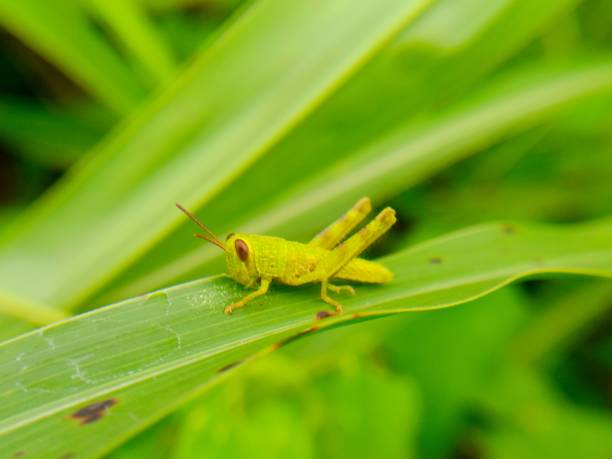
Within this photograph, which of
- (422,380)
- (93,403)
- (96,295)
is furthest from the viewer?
(422,380)

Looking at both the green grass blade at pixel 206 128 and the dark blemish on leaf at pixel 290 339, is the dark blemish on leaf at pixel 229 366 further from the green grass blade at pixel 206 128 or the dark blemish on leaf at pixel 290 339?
the green grass blade at pixel 206 128

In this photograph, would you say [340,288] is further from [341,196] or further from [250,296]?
[341,196]

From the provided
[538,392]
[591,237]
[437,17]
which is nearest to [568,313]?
[538,392]

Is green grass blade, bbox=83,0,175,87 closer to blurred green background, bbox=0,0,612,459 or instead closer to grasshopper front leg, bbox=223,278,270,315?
blurred green background, bbox=0,0,612,459

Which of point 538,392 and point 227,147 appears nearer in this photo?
point 227,147

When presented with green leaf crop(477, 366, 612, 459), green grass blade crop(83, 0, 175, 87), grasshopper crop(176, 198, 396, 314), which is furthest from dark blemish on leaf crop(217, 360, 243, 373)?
green grass blade crop(83, 0, 175, 87)

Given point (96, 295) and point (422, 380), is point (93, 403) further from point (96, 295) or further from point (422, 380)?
point (422, 380)

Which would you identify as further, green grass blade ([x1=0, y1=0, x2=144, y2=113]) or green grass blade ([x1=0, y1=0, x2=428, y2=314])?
green grass blade ([x1=0, y1=0, x2=144, y2=113])
